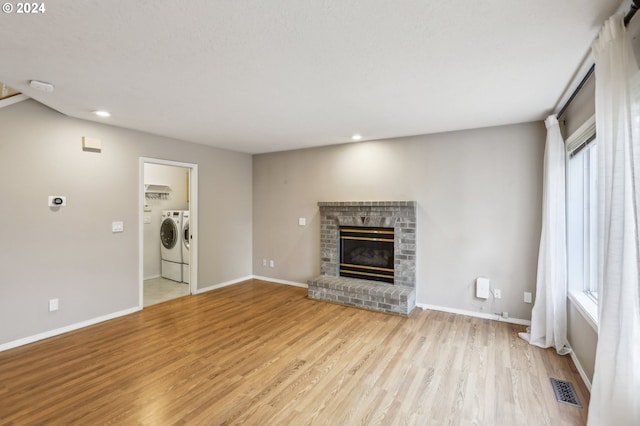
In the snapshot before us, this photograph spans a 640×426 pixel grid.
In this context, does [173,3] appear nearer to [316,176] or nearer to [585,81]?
[585,81]

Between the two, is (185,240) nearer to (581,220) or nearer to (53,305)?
(53,305)

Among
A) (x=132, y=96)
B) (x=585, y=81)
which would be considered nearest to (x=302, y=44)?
(x=132, y=96)

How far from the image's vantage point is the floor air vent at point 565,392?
2209mm

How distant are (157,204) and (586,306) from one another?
672 cm

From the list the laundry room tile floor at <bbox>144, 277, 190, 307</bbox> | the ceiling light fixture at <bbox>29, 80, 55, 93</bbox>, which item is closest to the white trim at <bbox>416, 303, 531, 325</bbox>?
the laundry room tile floor at <bbox>144, 277, 190, 307</bbox>

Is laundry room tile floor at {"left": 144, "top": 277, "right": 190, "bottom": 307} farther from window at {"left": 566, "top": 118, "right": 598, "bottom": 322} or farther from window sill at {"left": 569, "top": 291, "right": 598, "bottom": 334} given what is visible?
window at {"left": 566, "top": 118, "right": 598, "bottom": 322}

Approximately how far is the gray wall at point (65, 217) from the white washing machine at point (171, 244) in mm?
1503

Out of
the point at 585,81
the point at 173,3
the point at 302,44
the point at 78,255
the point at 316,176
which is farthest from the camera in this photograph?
the point at 316,176

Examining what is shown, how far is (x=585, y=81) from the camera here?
2.47m

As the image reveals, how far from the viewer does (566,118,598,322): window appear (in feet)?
9.09

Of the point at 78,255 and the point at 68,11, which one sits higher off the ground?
the point at 68,11

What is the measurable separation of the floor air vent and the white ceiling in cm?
249

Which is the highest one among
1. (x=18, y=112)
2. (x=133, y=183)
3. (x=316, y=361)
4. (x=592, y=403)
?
(x=18, y=112)

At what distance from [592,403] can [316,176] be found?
4.31 meters
